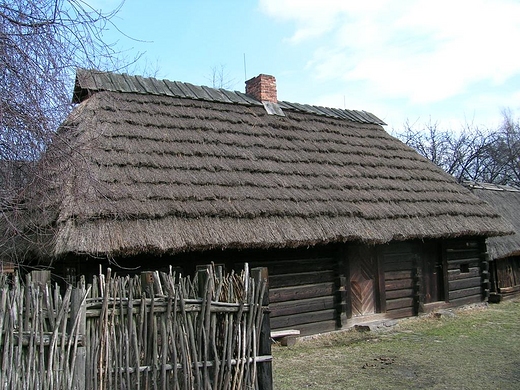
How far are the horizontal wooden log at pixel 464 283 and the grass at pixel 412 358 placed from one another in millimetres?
1361

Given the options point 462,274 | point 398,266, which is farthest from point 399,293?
A: point 462,274

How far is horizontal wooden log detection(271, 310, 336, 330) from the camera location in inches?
375

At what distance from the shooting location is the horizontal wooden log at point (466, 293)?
41.7ft

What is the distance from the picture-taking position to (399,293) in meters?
11.6

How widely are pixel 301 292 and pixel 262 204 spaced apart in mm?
1929

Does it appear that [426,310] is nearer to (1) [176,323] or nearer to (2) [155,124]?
(2) [155,124]

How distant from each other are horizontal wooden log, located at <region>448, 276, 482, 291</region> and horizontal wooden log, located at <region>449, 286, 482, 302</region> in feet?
0.24

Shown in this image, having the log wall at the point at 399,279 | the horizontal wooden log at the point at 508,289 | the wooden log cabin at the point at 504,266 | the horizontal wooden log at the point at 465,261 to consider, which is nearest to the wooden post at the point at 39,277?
the log wall at the point at 399,279

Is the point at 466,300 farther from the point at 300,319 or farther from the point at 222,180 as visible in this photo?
the point at 222,180

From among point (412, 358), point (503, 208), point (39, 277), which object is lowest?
point (412, 358)

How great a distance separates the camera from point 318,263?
10258 millimetres

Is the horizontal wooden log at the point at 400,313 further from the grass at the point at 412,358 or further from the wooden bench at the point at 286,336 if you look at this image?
the wooden bench at the point at 286,336

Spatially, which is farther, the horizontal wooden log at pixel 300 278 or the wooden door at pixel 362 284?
the wooden door at pixel 362 284

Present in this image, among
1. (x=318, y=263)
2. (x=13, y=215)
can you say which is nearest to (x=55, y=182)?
(x=13, y=215)
